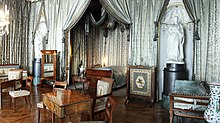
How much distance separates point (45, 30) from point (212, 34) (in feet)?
21.3

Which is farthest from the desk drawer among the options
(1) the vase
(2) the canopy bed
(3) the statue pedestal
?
(2) the canopy bed

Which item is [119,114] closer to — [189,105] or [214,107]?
[189,105]

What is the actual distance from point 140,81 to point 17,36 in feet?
20.1

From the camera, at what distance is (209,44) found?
4.17m

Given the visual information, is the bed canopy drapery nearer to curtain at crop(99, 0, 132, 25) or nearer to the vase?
curtain at crop(99, 0, 132, 25)

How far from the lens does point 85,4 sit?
20.2 feet

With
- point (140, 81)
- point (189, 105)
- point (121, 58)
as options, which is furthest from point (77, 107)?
point (121, 58)

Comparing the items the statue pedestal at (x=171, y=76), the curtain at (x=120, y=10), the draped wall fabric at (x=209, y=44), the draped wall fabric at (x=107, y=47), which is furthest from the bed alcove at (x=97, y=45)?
the draped wall fabric at (x=209, y=44)

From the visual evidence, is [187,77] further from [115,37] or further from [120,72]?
[115,37]

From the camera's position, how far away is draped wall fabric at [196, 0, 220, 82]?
13.3 ft

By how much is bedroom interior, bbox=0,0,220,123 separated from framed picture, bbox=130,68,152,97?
28mm

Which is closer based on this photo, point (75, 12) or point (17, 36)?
point (75, 12)

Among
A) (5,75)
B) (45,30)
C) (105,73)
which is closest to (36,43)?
(45,30)

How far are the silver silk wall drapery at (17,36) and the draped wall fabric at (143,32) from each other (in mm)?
5379
